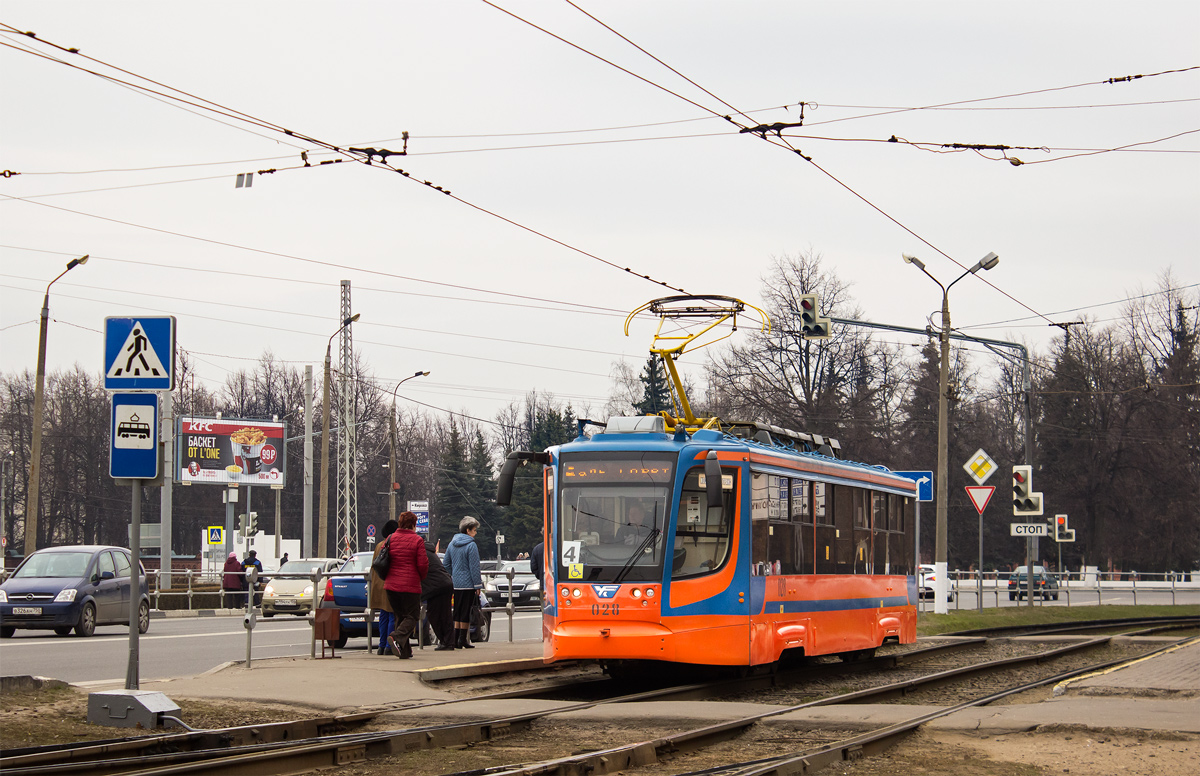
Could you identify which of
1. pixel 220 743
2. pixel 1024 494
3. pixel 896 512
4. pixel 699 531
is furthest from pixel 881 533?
pixel 1024 494

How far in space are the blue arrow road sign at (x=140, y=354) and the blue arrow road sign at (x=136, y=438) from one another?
115 mm

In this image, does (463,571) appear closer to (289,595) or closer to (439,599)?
(439,599)

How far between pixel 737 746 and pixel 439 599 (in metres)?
8.13

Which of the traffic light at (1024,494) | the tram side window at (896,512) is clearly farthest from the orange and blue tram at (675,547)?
the traffic light at (1024,494)

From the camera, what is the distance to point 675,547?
13828 millimetres

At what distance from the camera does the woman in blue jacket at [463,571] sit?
1777 centimetres

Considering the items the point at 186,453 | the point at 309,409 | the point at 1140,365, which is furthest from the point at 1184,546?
the point at 186,453

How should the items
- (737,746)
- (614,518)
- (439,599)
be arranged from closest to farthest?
(737,746), (614,518), (439,599)

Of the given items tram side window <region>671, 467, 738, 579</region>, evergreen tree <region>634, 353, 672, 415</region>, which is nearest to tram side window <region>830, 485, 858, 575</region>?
tram side window <region>671, 467, 738, 579</region>

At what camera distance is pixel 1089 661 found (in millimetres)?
20188

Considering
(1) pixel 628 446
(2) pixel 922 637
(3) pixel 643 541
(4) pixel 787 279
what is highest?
(4) pixel 787 279

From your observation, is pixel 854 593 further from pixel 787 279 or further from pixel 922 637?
pixel 787 279

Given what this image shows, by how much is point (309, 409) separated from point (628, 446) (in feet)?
97.8

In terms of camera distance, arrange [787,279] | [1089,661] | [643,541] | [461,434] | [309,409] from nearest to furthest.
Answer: [643,541], [1089,661], [309,409], [787,279], [461,434]
